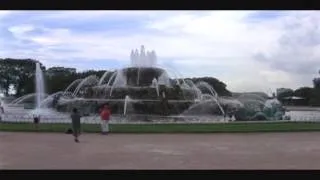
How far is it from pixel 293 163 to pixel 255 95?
110 feet

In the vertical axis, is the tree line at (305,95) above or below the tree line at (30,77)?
below

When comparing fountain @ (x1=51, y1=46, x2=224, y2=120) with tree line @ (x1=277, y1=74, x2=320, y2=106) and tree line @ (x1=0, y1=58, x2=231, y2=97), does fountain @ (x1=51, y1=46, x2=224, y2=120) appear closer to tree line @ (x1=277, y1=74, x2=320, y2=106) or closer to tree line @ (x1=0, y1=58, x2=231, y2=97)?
tree line @ (x1=0, y1=58, x2=231, y2=97)

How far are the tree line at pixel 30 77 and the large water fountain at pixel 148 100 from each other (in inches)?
475

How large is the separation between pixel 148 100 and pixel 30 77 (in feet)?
117

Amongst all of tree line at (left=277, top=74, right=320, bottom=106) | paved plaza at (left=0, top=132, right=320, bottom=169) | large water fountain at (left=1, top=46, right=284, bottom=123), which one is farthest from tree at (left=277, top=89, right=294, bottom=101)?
paved plaza at (left=0, top=132, right=320, bottom=169)

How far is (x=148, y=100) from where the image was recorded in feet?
113

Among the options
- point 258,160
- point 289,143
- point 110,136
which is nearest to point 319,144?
point 289,143

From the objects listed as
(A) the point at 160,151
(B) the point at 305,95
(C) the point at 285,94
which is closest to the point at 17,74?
(C) the point at 285,94

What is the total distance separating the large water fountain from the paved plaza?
1284 centimetres

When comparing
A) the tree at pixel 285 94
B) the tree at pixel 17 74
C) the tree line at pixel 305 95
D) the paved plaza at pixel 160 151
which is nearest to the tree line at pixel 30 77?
the tree at pixel 17 74

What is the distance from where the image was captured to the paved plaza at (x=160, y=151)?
1284 cm

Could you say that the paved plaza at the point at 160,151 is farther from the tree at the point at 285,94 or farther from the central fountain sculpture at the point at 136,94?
the tree at the point at 285,94
